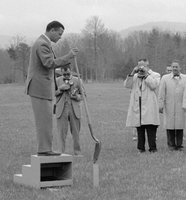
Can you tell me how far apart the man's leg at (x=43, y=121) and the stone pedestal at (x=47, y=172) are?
203 mm

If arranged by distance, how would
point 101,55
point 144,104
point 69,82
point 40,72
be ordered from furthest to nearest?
point 101,55 → point 144,104 → point 69,82 → point 40,72

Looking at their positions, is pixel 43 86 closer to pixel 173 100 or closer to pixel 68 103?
pixel 68 103

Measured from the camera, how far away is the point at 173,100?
1337 centimetres

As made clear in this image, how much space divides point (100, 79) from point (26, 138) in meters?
79.5

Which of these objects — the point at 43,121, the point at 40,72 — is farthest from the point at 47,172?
the point at 40,72

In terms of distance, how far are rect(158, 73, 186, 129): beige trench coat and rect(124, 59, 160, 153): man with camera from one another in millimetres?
525

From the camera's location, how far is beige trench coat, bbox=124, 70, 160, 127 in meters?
12.8

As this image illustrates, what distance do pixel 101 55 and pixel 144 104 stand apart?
8415 centimetres

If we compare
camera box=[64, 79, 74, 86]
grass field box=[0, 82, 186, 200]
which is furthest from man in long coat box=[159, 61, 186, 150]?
camera box=[64, 79, 74, 86]

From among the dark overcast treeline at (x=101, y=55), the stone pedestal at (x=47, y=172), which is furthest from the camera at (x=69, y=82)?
the dark overcast treeline at (x=101, y=55)

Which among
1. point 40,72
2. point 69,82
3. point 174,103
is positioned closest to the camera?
point 40,72

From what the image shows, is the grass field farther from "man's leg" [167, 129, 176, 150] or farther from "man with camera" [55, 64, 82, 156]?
"man with camera" [55, 64, 82, 156]

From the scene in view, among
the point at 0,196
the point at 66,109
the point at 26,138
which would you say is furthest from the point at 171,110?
the point at 0,196

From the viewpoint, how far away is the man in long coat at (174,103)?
1330 cm
